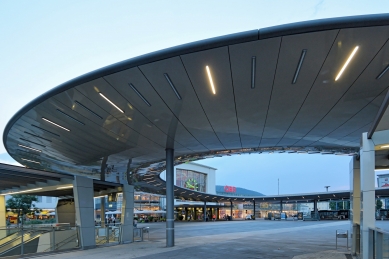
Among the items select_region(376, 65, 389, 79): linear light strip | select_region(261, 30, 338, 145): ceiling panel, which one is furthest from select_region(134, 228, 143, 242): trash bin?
select_region(376, 65, 389, 79): linear light strip

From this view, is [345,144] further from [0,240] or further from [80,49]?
[0,240]

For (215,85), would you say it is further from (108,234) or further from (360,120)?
(108,234)

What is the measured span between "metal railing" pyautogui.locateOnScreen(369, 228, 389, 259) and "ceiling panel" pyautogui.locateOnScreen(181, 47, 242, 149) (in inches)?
215

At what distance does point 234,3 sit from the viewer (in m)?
10.4

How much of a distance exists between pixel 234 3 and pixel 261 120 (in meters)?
6.38

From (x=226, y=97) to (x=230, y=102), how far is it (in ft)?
Result: 2.13

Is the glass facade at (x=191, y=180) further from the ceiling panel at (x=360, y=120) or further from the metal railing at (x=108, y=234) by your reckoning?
the ceiling panel at (x=360, y=120)

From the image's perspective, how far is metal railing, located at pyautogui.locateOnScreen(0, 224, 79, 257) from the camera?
637 inches

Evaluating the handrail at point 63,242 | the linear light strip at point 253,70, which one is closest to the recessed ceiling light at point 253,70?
the linear light strip at point 253,70

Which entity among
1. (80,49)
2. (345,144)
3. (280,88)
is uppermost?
(80,49)

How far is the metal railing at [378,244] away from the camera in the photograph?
8039 mm

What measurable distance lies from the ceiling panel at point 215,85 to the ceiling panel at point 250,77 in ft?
0.74

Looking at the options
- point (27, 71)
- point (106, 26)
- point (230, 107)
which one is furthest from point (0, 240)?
point (230, 107)

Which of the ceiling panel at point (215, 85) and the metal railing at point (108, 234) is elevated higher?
the ceiling panel at point (215, 85)
